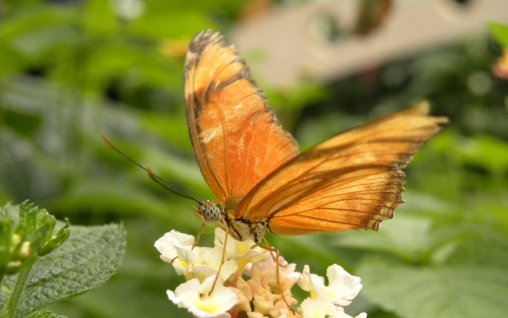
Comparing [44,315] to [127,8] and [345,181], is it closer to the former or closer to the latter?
[345,181]

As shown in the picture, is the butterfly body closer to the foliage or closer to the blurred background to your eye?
the foliage

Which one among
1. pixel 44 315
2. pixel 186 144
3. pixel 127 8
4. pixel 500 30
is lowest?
pixel 44 315

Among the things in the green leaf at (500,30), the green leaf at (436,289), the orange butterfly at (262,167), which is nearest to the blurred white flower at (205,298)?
the orange butterfly at (262,167)

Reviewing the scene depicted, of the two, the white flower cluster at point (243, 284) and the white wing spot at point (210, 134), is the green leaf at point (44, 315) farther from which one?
the white wing spot at point (210, 134)

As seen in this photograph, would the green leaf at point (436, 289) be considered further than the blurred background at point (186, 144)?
No

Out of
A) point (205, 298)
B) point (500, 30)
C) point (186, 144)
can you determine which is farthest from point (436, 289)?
point (186, 144)

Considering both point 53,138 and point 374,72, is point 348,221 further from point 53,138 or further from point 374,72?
point 374,72

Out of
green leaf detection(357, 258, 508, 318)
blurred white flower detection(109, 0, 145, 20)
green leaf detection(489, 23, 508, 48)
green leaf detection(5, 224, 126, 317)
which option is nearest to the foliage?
green leaf detection(5, 224, 126, 317)
